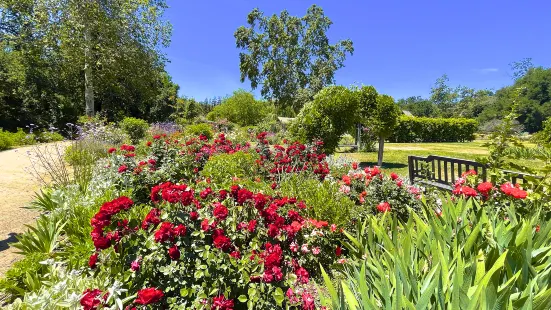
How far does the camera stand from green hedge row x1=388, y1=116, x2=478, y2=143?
72.7ft

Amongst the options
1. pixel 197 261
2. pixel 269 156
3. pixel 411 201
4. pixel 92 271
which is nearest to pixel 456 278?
pixel 197 261

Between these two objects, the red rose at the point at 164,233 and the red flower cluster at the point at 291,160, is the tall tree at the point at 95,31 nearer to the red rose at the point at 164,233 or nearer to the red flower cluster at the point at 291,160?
the red flower cluster at the point at 291,160

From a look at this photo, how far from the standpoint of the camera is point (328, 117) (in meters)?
7.94

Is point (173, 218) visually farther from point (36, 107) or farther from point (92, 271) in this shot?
point (36, 107)

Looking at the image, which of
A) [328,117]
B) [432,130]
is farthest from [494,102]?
[328,117]

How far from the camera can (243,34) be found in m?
25.1

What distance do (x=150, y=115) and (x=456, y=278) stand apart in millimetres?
26153

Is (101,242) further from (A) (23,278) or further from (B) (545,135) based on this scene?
(B) (545,135)

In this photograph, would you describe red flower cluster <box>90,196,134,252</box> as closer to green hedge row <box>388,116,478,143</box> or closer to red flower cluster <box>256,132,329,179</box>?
Answer: red flower cluster <box>256,132,329,179</box>

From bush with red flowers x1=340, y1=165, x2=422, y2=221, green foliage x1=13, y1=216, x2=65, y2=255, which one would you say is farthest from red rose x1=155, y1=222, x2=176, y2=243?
bush with red flowers x1=340, y1=165, x2=422, y2=221

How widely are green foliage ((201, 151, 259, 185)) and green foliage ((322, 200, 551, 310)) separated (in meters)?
2.71

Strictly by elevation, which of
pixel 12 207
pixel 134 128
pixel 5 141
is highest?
pixel 134 128

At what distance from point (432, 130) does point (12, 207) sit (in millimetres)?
26287

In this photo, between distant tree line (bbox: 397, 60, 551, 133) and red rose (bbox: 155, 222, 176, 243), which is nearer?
red rose (bbox: 155, 222, 176, 243)
